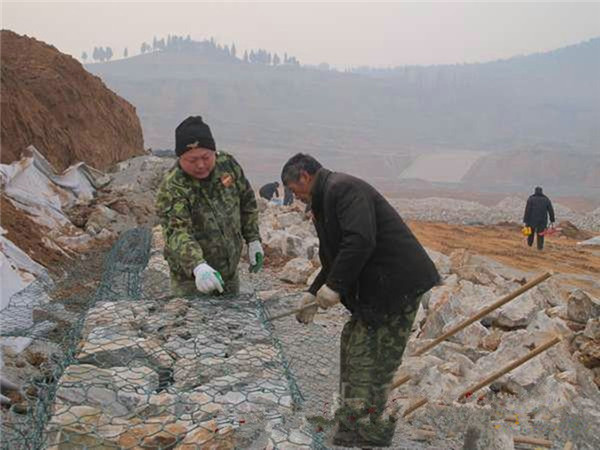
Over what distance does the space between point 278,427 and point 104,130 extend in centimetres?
1688

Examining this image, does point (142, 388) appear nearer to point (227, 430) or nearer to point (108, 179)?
point (227, 430)

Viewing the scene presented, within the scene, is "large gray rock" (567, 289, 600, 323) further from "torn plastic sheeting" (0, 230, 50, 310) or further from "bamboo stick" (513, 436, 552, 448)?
"torn plastic sheeting" (0, 230, 50, 310)

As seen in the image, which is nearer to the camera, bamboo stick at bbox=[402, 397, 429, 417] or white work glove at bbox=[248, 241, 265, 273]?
bamboo stick at bbox=[402, 397, 429, 417]

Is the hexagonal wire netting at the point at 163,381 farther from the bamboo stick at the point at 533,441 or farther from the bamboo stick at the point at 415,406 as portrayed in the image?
the bamboo stick at the point at 533,441

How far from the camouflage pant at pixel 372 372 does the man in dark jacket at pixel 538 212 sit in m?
10.8

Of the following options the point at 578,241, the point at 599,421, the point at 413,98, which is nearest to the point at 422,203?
the point at 578,241

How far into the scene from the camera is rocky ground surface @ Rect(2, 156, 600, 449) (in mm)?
2510

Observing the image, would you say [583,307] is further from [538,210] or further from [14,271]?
[538,210]

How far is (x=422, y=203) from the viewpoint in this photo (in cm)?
2808

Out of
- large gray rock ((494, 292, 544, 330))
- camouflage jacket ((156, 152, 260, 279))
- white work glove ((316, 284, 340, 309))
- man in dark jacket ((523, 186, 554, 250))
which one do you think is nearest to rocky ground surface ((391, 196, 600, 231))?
man in dark jacket ((523, 186, 554, 250))

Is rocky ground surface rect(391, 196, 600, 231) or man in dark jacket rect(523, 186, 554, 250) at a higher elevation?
man in dark jacket rect(523, 186, 554, 250)

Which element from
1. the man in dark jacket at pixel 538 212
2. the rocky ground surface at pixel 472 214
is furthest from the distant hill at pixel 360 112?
the man in dark jacket at pixel 538 212

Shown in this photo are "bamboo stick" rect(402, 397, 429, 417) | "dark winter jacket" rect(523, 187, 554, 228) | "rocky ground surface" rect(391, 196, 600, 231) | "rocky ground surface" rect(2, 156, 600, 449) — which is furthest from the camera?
"rocky ground surface" rect(391, 196, 600, 231)

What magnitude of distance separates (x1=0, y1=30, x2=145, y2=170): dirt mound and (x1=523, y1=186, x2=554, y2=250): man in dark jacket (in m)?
10.3
